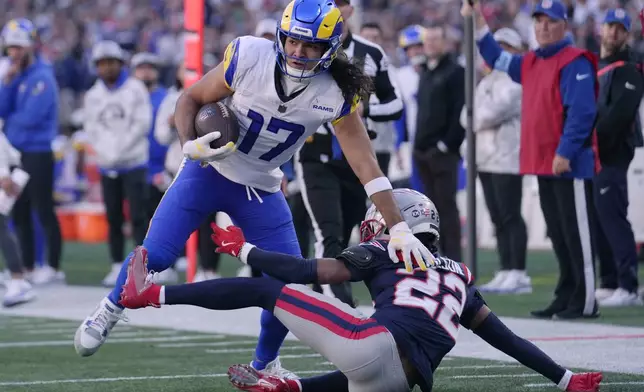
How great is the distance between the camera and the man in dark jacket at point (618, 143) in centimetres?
873

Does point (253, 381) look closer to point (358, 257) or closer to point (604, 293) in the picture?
point (358, 257)

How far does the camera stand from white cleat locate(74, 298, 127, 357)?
5.45m

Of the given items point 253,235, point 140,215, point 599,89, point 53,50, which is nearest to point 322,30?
point 253,235

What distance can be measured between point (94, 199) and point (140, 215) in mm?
6440

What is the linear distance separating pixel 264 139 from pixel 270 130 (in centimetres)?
6

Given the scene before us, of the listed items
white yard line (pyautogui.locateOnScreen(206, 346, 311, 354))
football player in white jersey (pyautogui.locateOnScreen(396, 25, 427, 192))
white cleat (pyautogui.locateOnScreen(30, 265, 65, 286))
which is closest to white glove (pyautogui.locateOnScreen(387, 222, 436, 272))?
white yard line (pyautogui.locateOnScreen(206, 346, 311, 354))

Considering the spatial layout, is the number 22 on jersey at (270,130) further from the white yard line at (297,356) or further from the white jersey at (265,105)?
the white yard line at (297,356)

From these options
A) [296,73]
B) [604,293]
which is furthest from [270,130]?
[604,293]

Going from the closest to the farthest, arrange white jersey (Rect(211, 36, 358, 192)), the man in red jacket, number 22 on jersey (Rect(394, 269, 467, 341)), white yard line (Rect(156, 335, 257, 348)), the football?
1. number 22 on jersey (Rect(394, 269, 467, 341))
2. the football
3. white jersey (Rect(211, 36, 358, 192))
4. white yard line (Rect(156, 335, 257, 348))
5. the man in red jacket

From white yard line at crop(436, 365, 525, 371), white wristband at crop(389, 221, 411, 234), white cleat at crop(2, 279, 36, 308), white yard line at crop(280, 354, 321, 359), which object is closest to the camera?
white wristband at crop(389, 221, 411, 234)

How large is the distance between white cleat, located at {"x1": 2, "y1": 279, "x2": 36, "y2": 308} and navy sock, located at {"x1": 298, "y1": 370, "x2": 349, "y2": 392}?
4.79 metres

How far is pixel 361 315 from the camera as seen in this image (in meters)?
5.06

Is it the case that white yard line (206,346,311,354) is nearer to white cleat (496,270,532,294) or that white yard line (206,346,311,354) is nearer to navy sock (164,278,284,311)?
navy sock (164,278,284,311)

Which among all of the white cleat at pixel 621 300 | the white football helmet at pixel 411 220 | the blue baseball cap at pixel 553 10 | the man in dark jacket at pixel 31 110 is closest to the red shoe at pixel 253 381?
the white football helmet at pixel 411 220
